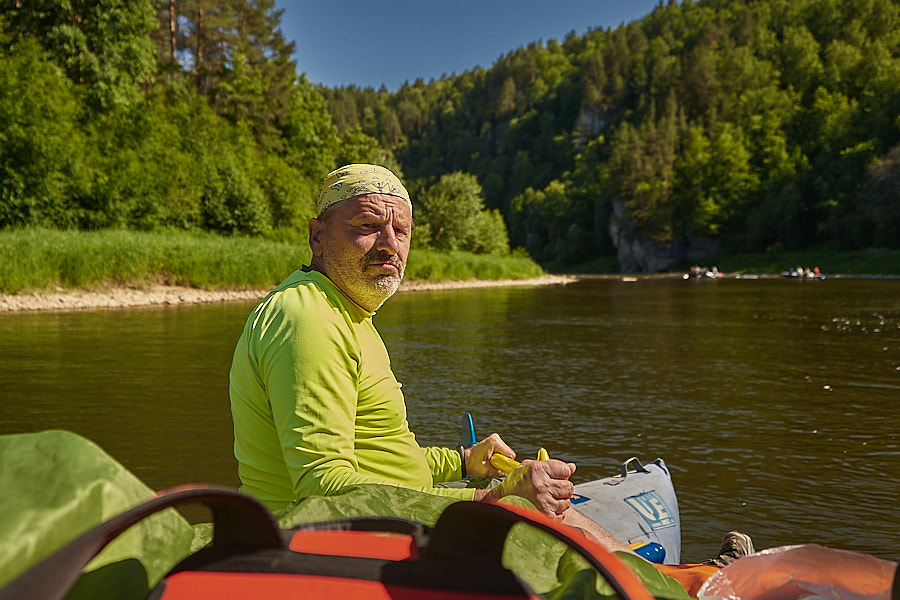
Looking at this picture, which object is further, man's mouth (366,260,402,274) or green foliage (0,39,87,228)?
green foliage (0,39,87,228)

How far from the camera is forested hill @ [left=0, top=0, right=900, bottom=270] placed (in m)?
31.7

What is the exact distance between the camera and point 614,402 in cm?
894

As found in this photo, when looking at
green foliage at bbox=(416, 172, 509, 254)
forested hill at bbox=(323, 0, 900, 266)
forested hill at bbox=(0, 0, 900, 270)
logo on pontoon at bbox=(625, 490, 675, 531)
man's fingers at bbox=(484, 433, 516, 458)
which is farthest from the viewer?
forested hill at bbox=(323, 0, 900, 266)

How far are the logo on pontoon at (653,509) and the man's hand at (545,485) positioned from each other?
179 cm

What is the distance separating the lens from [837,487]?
557 centimetres

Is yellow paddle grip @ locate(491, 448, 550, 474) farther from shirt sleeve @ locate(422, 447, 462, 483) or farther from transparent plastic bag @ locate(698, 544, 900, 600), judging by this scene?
transparent plastic bag @ locate(698, 544, 900, 600)

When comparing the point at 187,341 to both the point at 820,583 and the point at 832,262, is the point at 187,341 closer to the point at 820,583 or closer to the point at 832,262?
the point at 820,583

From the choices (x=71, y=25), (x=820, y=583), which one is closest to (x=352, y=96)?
(x=71, y=25)

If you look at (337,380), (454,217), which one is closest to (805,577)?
(337,380)

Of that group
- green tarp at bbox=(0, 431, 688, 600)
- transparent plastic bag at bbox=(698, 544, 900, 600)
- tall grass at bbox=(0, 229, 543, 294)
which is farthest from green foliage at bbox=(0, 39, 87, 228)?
transparent plastic bag at bbox=(698, 544, 900, 600)

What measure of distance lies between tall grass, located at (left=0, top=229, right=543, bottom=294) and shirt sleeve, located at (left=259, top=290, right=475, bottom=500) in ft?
71.0

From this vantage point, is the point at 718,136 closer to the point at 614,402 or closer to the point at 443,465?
the point at 614,402

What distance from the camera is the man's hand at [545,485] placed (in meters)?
1.96

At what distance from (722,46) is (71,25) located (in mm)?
116227
